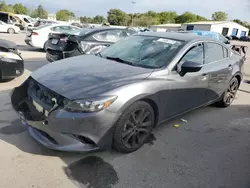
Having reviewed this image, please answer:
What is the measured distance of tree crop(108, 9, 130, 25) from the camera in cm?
8475

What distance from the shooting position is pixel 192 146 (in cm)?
323

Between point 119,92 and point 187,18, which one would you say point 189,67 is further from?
point 187,18

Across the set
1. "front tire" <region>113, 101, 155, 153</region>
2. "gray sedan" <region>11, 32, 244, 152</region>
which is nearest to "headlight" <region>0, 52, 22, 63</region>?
"gray sedan" <region>11, 32, 244, 152</region>

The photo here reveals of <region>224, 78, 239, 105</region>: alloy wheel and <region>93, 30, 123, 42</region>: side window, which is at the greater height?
<region>93, 30, 123, 42</region>: side window

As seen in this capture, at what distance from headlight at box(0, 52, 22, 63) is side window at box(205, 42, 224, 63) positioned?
4109 mm

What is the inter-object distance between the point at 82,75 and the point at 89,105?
0.58 metres

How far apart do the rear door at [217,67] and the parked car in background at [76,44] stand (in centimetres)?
339

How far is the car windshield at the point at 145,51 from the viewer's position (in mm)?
3230

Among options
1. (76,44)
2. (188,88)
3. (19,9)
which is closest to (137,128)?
(188,88)

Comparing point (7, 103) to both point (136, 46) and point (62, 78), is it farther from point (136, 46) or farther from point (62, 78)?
point (136, 46)

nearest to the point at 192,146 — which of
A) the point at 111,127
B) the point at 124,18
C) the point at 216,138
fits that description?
the point at 216,138

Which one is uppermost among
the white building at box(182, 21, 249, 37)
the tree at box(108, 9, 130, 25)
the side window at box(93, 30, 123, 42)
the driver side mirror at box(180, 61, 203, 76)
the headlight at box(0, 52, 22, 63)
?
the tree at box(108, 9, 130, 25)

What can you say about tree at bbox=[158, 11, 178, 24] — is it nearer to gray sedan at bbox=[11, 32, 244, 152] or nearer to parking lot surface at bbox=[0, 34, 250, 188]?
gray sedan at bbox=[11, 32, 244, 152]

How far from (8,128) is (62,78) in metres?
1.32
